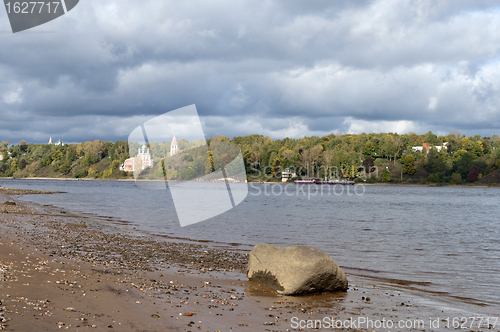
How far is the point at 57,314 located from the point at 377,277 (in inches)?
470

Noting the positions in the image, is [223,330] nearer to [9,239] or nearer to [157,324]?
[157,324]

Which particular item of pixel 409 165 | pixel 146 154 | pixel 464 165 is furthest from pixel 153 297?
pixel 464 165

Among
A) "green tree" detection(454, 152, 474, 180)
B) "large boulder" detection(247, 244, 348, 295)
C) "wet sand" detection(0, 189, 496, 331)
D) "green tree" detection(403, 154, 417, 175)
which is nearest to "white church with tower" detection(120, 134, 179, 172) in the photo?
"wet sand" detection(0, 189, 496, 331)

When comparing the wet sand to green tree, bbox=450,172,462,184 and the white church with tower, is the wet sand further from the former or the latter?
green tree, bbox=450,172,462,184

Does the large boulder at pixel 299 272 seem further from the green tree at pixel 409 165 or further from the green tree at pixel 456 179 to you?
the green tree at pixel 409 165

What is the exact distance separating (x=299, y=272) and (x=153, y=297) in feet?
14.5

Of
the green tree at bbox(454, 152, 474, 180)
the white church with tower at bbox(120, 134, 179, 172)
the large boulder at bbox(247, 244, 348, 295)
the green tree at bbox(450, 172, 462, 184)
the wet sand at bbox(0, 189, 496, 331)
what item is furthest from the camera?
the green tree at bbox(450, 172, 462, 184)

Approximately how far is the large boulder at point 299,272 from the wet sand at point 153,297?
34cm

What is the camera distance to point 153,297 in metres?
9.73

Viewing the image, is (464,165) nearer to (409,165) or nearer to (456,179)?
(456,179)

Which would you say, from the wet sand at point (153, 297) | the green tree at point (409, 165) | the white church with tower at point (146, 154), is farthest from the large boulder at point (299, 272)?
the green tree at point (409, 165)

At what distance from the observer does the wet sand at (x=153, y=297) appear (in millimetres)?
7740

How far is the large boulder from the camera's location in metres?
11.7

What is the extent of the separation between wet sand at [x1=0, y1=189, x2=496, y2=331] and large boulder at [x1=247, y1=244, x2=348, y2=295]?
34cm
